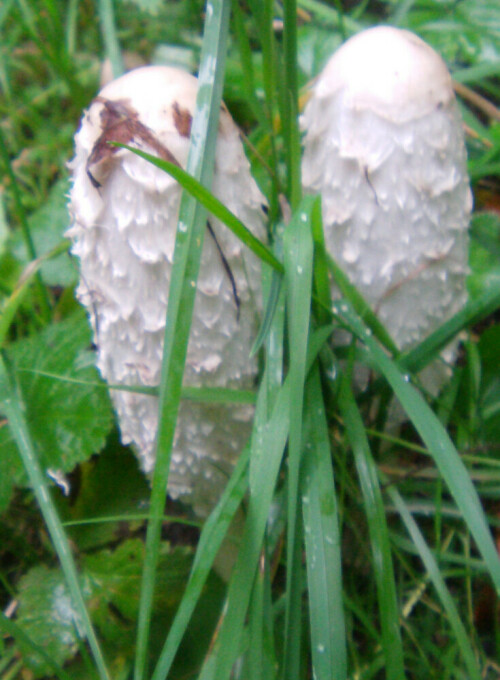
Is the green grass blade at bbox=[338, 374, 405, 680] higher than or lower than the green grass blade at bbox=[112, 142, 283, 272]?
lower

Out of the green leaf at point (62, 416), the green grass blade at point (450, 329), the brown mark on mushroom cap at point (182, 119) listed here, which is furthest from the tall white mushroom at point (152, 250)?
the green grass blade at point (450, 329)

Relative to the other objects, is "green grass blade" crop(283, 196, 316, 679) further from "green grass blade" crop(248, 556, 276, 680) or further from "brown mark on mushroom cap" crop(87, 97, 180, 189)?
"brown mark on mushroom cap" crop(87, 97, 180, 189)

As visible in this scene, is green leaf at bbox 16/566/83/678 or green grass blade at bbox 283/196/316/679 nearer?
green grass blade at bbox 283/196/316/679

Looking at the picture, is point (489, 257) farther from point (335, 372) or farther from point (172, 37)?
point (172, 37)

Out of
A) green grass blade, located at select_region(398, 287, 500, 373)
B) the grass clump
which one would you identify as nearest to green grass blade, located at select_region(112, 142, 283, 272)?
the grass clump

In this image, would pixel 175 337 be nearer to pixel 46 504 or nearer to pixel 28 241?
pixel 46 504

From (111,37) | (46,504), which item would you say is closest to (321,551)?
(46,504)
